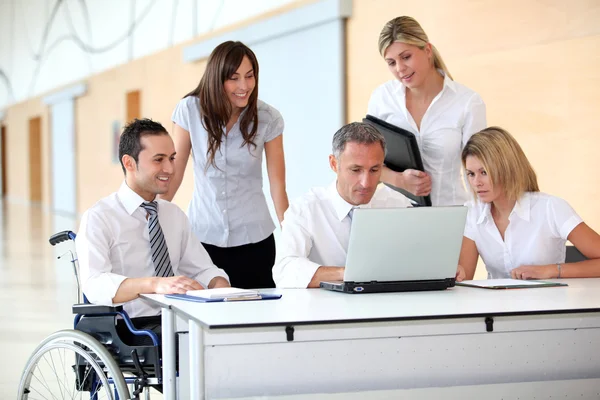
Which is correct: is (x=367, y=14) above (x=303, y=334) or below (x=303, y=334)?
above

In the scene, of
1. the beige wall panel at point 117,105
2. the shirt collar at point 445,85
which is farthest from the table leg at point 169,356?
the beige wall panel at point 117,105

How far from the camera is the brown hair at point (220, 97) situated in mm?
3645

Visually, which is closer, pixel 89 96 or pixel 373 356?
pixel 373 356

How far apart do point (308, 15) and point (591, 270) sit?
242 inches

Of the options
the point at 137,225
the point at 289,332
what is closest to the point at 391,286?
the point at 289,332

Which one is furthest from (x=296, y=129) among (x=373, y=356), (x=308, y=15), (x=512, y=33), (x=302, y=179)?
(x=373, y=356)

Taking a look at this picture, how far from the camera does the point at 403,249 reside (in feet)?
8.78

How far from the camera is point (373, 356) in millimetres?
2256

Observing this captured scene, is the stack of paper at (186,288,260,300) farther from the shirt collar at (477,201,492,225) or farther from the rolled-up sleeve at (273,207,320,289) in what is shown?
the shirt collar at (477,201,492,225)

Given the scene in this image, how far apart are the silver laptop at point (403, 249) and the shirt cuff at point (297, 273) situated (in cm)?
15

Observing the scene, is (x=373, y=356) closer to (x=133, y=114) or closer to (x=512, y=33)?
(x=512, y=33)

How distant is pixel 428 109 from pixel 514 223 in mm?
808

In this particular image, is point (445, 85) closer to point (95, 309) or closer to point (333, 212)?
point (333, 212)

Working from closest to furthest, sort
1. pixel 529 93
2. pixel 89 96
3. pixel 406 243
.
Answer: pixel 406 243 → pixel 529 93 → pixel 89 96
